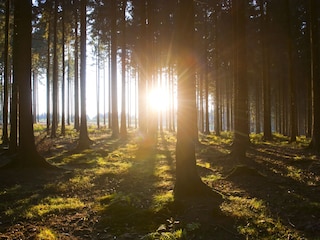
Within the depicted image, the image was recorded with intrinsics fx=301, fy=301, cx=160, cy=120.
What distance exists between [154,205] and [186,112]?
2.23 m

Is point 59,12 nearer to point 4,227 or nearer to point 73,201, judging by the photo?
point 73,201

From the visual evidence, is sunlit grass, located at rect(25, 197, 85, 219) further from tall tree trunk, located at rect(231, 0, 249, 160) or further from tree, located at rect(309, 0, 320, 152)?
tree, located at rect(309, 0, 320, 152)

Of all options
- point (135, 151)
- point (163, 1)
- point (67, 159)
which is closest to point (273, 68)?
point (163, 1)

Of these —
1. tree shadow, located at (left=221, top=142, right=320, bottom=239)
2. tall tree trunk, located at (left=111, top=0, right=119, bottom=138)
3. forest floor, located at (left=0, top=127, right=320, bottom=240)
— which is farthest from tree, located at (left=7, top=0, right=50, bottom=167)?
tall tree trunk, located at (left=111, top=0, right=119, bottom=138)

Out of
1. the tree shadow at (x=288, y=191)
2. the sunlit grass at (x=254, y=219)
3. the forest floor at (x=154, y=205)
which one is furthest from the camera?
the tree shadow at (x=288, y=191)

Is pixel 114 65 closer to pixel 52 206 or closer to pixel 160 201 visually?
pixel 52 206

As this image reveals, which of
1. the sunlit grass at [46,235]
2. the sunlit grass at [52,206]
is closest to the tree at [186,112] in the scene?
the sunlit grass at [52,206]

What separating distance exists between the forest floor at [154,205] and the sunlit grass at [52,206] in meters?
0.02

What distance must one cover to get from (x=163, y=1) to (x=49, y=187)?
17.1m

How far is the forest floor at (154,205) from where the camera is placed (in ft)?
16.3

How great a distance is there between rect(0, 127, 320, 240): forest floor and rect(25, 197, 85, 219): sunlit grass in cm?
2

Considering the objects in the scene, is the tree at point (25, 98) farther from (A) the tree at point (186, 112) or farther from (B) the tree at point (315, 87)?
(B) the tree at point (315, 87)

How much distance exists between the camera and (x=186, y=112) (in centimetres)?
707

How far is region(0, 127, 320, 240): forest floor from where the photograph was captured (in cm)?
496
